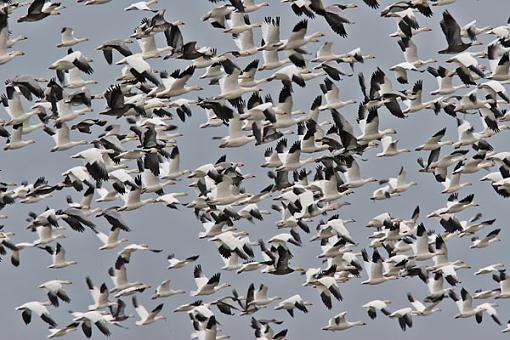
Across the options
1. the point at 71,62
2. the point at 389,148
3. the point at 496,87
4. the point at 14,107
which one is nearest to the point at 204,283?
the point at 389,148

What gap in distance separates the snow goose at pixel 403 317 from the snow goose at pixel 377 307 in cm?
16

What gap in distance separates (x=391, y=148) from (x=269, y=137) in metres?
3.63

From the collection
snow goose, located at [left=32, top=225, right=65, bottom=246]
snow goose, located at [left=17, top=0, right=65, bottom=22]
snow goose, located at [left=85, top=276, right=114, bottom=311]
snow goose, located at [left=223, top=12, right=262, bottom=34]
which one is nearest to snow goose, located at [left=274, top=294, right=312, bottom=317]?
snow goose, located at [left=85, top=276, right=114, bottom=311]

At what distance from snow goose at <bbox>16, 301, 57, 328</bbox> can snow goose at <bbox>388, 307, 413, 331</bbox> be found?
657cm

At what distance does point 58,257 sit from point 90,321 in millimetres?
3087

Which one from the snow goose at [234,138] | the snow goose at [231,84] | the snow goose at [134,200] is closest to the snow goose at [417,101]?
the snow goose at [234,138]

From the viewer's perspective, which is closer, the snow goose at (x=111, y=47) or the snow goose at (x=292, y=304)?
the snow goose at (x=111, y=47)

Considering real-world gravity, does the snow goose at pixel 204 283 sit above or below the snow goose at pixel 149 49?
below

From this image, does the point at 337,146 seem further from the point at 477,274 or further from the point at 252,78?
the point at 477,274

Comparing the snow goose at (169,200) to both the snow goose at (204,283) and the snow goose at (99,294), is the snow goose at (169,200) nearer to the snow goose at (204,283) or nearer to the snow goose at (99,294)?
the snow goose at (204,283)

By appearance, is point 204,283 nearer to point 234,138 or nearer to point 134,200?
point 134,200

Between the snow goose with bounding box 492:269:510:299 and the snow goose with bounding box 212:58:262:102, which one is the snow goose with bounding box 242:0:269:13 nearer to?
the snow goose with bounding box 212:58:262:102

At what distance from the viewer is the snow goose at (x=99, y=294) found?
132 feet

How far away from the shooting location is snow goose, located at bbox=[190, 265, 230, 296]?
39.4 meters
